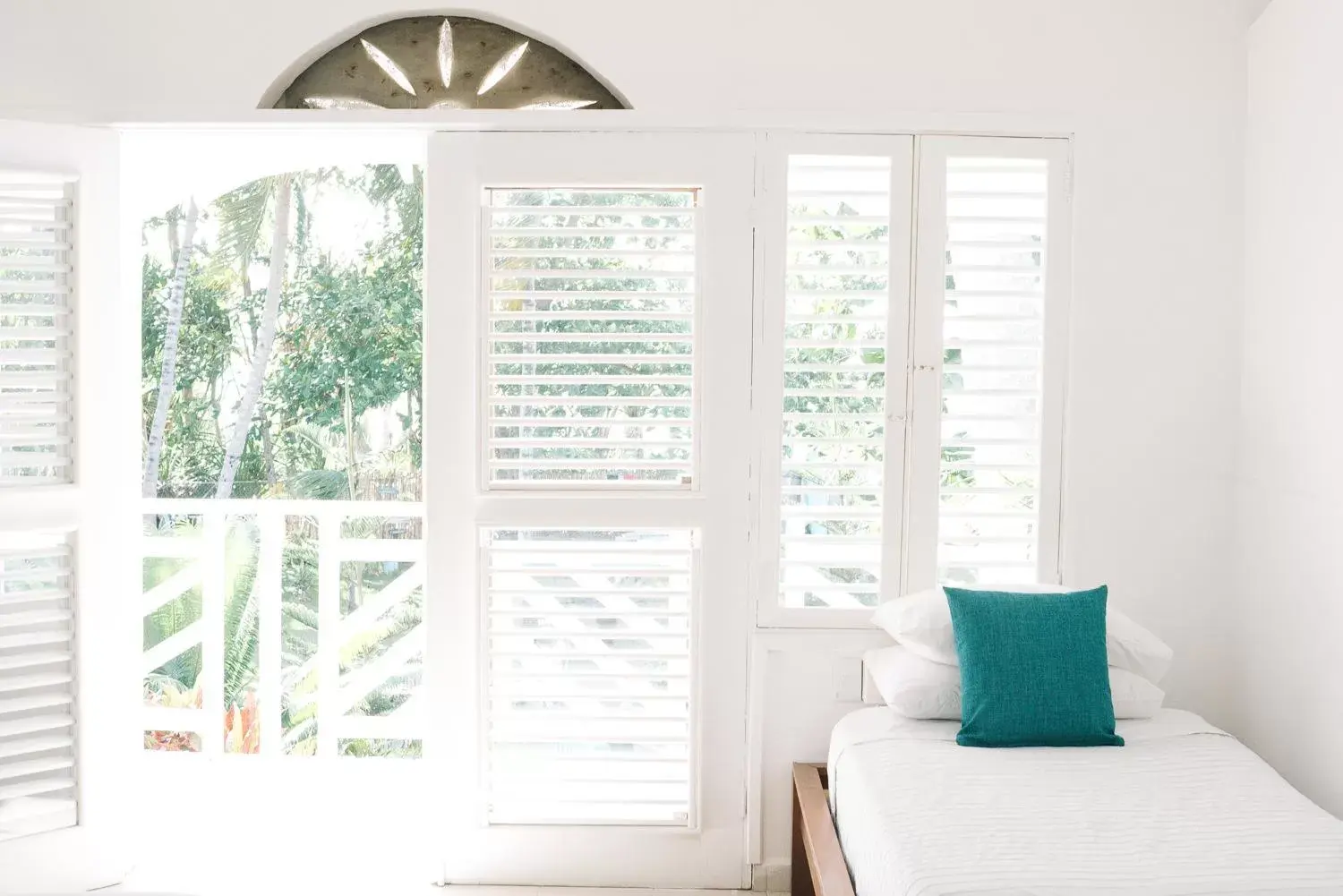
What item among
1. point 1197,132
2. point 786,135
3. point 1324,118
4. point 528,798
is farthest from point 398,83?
point 1324,118

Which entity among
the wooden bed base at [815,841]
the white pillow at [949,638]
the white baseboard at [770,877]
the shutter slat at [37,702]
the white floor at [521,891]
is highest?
the white pillow at [949,638]

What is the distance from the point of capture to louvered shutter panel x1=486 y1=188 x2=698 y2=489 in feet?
8.33

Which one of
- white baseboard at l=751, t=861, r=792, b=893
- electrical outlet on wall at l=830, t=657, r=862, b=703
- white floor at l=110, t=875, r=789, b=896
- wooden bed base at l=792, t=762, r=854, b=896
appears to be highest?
electrical outlet on wall at l=830, t=657, r=862, b=703

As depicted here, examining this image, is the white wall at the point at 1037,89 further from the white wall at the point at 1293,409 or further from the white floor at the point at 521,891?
the white floor at the point at 521,891

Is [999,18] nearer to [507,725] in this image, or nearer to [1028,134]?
[1028,134]

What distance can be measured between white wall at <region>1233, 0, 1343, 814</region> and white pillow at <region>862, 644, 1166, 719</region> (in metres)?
0.36

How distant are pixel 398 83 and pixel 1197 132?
218 centimetres

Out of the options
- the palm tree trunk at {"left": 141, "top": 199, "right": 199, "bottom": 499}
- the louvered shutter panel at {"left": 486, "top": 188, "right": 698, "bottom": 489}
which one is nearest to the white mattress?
the louvered shutter panel at {"left": 486, "top": 188, "right": 698, "bottom": 489}

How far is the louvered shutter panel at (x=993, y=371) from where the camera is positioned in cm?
255

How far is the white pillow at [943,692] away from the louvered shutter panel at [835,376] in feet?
0.98

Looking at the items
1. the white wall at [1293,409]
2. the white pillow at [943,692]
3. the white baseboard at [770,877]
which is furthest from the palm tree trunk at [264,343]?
the white wall at [1293,409]

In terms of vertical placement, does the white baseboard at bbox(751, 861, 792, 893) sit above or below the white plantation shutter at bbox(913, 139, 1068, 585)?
below

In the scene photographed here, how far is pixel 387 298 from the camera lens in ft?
15.0

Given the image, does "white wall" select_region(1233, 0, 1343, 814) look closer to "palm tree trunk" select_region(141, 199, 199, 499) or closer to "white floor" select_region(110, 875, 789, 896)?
"white floor" select_region(110, 875, 789, 896)
